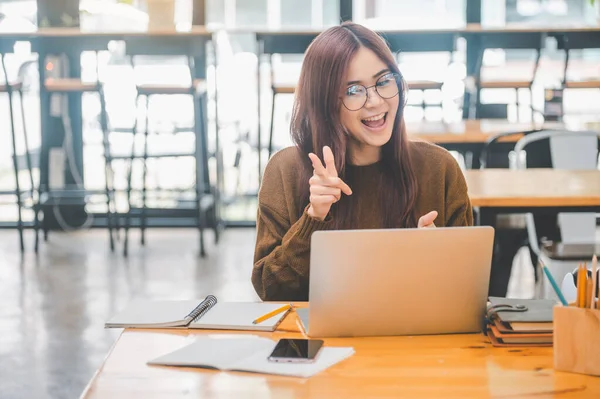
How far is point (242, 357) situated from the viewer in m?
1.22

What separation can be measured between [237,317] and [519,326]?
0.46m

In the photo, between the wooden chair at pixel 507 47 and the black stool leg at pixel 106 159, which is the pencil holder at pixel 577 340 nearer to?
the black stool leg at pixel 106 159

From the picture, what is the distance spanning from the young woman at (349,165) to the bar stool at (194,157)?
122 inches

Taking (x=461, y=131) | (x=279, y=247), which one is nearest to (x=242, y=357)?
(x=279, y=247)

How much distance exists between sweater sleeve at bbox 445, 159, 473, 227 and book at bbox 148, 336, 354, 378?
68 centimetres

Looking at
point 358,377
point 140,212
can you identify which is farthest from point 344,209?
point 140,212

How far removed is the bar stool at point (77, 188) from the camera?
5.10m

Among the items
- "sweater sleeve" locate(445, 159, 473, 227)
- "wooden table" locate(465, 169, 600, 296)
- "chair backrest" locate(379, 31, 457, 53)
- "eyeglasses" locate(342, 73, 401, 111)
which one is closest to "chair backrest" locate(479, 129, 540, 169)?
"wooden table" locate(465, 169, 600, 296)

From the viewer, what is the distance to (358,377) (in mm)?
1150

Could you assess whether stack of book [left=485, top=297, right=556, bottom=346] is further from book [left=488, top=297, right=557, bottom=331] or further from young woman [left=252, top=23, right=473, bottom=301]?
young woman [left=252, top=23, right=473, bottom=301]

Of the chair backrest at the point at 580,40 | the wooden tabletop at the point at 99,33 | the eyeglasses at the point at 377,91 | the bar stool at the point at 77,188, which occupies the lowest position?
the bar stool at the point at 77,188

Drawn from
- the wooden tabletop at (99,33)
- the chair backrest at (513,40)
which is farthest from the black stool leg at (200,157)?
the chair backrest at (513,40)

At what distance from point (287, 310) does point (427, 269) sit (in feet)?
1.02

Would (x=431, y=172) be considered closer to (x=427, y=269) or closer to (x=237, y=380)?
(x=427, y=269)
